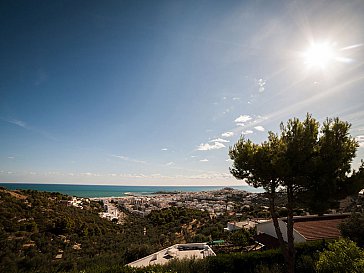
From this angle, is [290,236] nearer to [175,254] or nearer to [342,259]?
[342,259]

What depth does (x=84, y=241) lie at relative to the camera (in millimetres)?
18141

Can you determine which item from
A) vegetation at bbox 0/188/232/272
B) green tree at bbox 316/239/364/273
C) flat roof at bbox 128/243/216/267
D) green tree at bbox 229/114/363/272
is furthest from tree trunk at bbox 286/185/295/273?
vegetation at bbox 0/188/232/272

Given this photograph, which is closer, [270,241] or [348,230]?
[348,230]

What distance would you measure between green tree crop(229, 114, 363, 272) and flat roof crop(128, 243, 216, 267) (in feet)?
18.6

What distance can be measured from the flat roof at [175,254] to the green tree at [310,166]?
18.6ft

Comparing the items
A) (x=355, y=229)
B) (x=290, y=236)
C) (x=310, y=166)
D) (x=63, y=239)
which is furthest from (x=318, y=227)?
(x=63, y=239)

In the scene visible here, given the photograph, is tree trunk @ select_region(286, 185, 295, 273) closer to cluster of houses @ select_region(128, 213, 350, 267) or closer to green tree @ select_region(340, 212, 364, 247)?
cluster of houses @ select_region(128, 213, 350, 267)

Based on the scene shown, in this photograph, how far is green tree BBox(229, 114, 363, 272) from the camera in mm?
8620

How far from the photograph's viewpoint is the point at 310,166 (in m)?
8.60

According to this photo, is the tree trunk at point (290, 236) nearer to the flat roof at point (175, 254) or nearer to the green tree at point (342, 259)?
the green tree at point (342, 259)

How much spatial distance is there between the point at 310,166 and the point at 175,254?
9.81m

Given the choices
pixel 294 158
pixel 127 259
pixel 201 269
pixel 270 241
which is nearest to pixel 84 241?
pixel 127 259

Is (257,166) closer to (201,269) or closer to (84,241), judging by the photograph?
(201,269)

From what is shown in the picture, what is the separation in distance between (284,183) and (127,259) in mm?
11261
